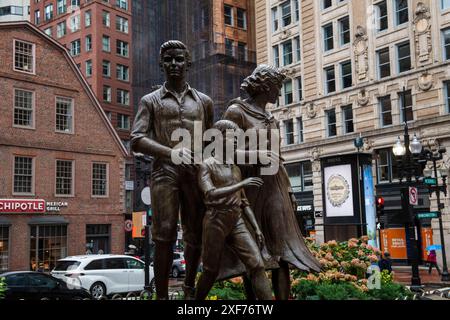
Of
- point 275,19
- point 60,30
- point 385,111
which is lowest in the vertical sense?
point 385,111

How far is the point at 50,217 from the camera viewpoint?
33719 millimetres

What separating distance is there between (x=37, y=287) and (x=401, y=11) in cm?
2900

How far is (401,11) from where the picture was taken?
1474 inches

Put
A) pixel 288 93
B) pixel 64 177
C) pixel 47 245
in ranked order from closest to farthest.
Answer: pixel 47 245 → pixel 64 177 → pixel 288 93

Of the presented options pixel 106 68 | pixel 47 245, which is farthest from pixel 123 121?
pixel 47 245

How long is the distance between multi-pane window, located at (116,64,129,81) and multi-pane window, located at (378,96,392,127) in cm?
3619

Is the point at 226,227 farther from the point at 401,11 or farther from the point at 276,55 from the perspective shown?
the point at 276,55

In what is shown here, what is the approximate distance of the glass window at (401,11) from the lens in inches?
1465

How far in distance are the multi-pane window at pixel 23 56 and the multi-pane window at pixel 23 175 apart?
17.1ft

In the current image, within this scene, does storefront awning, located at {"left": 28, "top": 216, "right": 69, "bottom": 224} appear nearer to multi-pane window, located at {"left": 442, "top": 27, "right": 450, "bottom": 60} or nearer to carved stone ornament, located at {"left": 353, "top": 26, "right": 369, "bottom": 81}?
carved stone ornament, located at {"left": 353, "top": 26, "right": 369, "bottom": 81}

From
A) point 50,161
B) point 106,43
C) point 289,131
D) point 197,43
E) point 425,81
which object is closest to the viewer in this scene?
point 50,161

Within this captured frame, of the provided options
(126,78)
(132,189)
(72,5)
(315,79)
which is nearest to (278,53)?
(315,79)

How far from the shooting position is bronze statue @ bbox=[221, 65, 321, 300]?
261 inches
